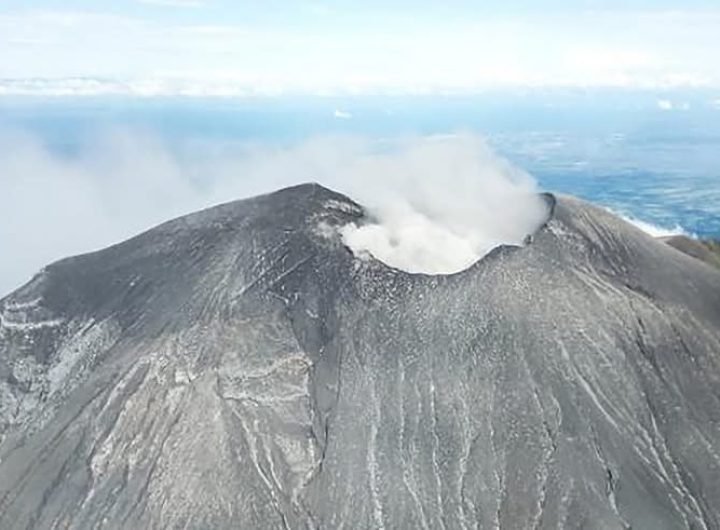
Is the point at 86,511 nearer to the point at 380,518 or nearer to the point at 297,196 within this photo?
the point at 380,518

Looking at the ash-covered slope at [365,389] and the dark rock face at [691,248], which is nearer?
the ash-covered slope at [365,389]

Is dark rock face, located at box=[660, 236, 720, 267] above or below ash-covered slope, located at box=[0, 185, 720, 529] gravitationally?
below

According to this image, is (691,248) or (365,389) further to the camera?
(691,248)

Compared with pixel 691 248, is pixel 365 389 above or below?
above

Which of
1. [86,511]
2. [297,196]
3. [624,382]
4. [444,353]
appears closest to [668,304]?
[624,382]

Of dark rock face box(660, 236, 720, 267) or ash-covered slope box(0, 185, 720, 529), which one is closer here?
ash-covered slope box(0, 185, 720, 529)

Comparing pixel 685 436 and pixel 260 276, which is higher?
pixel 260 276

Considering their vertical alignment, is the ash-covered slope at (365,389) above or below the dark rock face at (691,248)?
above

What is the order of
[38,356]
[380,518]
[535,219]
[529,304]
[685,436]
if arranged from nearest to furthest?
[380,518] < [685,436] < [529,304] < [38,356] < [535,219]
